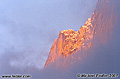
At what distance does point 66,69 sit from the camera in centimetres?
707

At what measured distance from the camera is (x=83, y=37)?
6996 mm

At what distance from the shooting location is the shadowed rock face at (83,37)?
6766mm

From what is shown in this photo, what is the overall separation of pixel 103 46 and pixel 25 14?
2900 mm

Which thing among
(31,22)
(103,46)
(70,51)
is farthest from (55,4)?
(103,46)

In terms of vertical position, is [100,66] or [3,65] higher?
[3,65]

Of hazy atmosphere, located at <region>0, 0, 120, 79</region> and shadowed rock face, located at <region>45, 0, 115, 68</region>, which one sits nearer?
shadowed rock face, located at <region>45, 0, 115, 68</region>

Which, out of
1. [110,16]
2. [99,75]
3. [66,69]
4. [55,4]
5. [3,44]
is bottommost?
[99,75]

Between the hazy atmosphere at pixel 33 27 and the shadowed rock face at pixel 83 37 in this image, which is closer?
the shadowed rock face at pixel 83 37

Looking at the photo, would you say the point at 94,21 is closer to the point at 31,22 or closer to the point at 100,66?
the point at 100,66

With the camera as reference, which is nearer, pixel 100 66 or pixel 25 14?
pixel 100 66

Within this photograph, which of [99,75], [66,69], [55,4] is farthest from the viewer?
[55,4]

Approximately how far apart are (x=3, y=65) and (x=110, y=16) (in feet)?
12.8

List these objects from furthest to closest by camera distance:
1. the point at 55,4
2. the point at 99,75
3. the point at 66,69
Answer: the point at 55,4
the point at 66,69
the point at 99,75

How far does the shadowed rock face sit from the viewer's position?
677 centimetres
